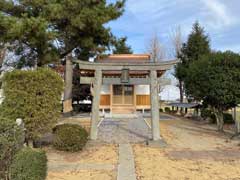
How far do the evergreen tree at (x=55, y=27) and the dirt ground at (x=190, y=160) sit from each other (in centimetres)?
1007

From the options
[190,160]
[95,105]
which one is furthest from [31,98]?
[190,160]

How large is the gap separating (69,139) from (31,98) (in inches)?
70.1

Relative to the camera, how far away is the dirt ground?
7.08 m

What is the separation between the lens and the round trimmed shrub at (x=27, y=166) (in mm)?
5074

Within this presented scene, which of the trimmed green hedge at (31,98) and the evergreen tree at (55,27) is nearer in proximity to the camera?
the trimmed green hedge at (31,98)

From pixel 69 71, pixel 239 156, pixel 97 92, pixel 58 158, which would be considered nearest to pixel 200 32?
pixel 69 71

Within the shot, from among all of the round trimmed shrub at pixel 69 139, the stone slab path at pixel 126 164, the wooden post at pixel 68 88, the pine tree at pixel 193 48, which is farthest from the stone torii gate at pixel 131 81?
the pine tree at pixel 193 48

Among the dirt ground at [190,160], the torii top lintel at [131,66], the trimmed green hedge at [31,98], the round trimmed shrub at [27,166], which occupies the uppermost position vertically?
the torii top lintel at [131,66]

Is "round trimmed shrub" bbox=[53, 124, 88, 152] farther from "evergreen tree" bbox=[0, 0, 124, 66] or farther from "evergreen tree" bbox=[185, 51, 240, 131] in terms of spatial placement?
"evergreen tree" bbox=[0, 0, 124, 66]

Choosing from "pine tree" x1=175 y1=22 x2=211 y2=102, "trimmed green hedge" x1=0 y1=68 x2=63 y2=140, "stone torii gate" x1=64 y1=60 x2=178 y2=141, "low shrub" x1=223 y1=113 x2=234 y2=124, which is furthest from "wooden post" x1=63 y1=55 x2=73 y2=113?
"trimmed green hedge" x1=0 y1=68 x2=63 y2=140

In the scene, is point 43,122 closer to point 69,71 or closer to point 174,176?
point 174,176

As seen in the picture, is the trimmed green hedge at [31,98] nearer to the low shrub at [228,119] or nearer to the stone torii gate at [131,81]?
the stone torii gate at [131,81]

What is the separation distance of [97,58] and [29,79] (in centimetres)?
1537

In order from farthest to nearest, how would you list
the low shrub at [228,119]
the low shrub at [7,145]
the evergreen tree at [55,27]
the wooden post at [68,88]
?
the wooden post at [68,88], the low shrub at [228,119], the evergreen tree at [55,27], the low shrub at [7,145]
